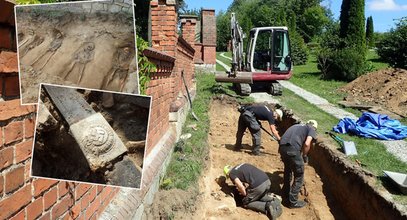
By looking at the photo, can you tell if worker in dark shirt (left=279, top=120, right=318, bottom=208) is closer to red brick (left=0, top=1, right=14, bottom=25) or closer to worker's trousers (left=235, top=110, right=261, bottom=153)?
worker's trousers (left=235, top=110, right=261, bottom=153)

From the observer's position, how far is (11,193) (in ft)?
5.37

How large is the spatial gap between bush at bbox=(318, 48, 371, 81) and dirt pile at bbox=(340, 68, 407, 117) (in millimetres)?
3039

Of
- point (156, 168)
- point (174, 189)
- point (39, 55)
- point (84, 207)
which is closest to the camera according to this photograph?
point (39, 55)

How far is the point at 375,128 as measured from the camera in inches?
379

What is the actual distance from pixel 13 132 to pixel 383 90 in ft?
57.6

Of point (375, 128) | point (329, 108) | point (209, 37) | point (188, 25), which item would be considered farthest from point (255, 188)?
point (209, 37)

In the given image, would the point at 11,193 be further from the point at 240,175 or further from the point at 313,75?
the point at 313,75

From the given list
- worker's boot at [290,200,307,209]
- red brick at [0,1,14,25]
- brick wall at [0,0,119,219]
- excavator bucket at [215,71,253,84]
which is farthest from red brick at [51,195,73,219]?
excavator bucket at [215,71,253,84]

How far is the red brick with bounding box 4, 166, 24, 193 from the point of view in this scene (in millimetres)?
1592

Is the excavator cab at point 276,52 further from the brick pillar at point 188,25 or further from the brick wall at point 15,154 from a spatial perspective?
the brick wall at point 15,154

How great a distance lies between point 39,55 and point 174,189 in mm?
4604

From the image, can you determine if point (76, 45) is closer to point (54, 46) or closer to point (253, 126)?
point (54, 46)

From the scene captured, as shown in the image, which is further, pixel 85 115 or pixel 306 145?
pixel 306 145

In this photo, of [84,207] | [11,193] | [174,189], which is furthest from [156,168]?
[11,193]
